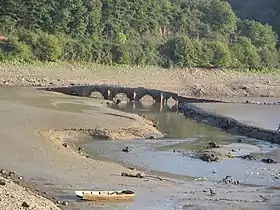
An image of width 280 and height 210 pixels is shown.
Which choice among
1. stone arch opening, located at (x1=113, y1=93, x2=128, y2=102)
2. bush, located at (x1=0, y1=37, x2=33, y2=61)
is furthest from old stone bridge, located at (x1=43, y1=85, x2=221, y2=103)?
bush, located at (x1=0, y1=37, x2=33, y2=61)

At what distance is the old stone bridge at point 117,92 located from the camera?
5472 cm

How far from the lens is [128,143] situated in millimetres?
31422

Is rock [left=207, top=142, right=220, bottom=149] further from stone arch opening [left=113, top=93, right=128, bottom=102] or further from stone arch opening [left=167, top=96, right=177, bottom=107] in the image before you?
stone arch opening [left=167, top=96, right=177, bottom=107]

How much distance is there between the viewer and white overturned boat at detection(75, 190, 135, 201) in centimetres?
1769

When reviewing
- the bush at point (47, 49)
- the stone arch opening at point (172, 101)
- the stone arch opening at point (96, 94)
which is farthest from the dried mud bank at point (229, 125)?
the bush at point (47, 49)

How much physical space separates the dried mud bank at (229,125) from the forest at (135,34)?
21.5 metres

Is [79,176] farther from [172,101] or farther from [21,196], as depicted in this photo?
[172,101]

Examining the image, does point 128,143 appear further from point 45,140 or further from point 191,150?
point 45,140

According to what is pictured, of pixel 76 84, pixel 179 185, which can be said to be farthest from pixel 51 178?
pixel 76 84

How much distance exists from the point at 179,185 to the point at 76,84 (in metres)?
38.5

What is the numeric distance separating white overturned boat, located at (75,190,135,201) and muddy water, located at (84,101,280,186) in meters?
6.07

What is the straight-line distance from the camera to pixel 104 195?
17.8m

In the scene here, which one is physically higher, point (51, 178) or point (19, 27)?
point (19, 27)

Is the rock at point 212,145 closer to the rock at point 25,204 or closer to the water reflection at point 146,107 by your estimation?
the water reflection at point 146,107
